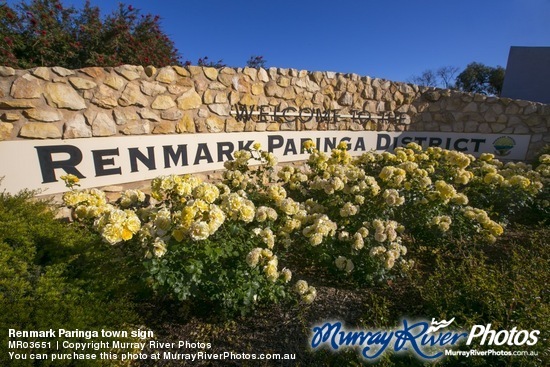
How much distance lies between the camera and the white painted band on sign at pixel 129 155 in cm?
304

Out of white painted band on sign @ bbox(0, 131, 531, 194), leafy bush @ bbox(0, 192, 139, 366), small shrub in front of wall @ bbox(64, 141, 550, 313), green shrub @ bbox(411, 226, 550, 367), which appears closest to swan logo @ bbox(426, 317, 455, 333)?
green shrub @ bbox(411, 226, 550, 367)

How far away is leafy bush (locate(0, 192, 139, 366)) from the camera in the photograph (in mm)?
1726

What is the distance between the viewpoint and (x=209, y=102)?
4.33 metres

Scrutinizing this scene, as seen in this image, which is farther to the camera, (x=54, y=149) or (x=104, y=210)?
(x=54, y=149)

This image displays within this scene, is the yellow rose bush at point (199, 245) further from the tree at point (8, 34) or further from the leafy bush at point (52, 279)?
the tree at point (8, 34)

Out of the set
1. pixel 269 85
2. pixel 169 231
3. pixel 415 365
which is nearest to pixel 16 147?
pixel 169 231

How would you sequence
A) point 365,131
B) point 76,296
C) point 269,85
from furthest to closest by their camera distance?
point 365,131 < point 269,85 < point 76,296

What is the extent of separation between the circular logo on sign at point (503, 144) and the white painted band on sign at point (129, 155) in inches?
142

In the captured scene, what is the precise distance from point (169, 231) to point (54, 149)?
2.23 metres

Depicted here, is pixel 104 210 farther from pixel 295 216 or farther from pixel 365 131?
pixel 365 131

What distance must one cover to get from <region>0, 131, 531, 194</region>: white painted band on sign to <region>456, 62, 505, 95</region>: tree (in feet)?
76.6

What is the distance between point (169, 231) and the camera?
2.02 meters

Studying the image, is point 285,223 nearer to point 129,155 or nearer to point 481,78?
point 129,155

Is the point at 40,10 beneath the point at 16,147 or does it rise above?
above
